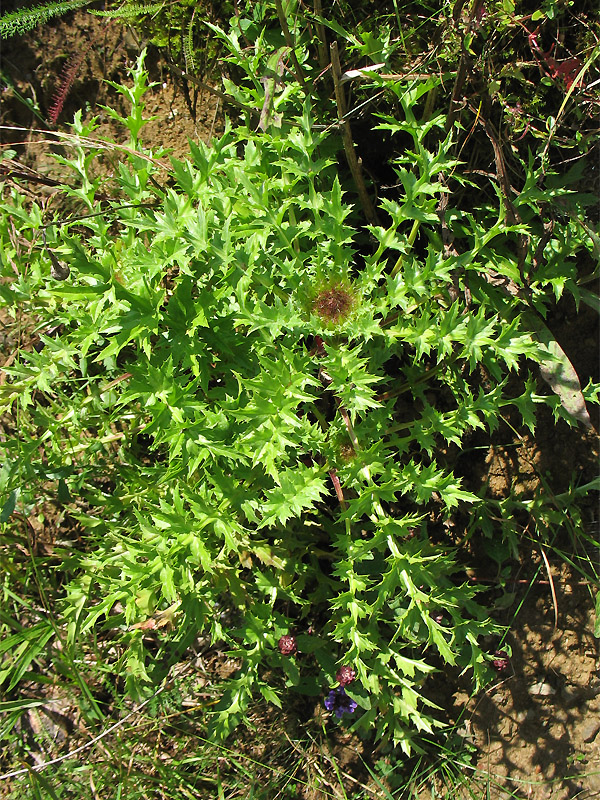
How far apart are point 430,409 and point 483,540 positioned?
2.96 ft

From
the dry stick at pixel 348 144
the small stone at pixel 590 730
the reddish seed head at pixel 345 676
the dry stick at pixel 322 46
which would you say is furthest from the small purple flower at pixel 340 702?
the dry stick at pixel 322 46

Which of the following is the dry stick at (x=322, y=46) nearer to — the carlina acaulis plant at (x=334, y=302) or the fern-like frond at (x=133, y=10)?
the fern-like frond at (x=133, y=10)

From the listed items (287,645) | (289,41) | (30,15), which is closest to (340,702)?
(287,645)

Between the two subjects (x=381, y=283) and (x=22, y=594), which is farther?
(x=22, y=594)

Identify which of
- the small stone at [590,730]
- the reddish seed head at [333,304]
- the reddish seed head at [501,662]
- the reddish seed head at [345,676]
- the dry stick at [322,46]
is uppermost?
the dry stick at [322,46]

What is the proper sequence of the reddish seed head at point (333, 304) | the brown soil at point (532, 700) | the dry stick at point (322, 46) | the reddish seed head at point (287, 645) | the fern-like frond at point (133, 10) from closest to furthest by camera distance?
the reddish seed head at point (333, 304), the dry stick at point (322, 46), the reddish seed head at point (287, 645), the fern-like frond at point (133, 10), the brown soil at point (532, 700)

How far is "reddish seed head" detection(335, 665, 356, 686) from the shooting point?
2.71 m

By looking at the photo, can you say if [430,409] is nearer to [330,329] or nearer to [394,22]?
[330,329]

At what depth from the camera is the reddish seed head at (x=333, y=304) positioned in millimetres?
2234

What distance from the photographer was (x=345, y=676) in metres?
2.71

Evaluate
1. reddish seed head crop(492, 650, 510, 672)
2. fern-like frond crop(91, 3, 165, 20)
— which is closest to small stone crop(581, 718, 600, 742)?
reddish seed head crop(492, 650, 510, 672)

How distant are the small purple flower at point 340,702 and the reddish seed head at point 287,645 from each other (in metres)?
0.32

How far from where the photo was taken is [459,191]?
2.73m

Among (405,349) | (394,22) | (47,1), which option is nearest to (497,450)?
(405,349)
